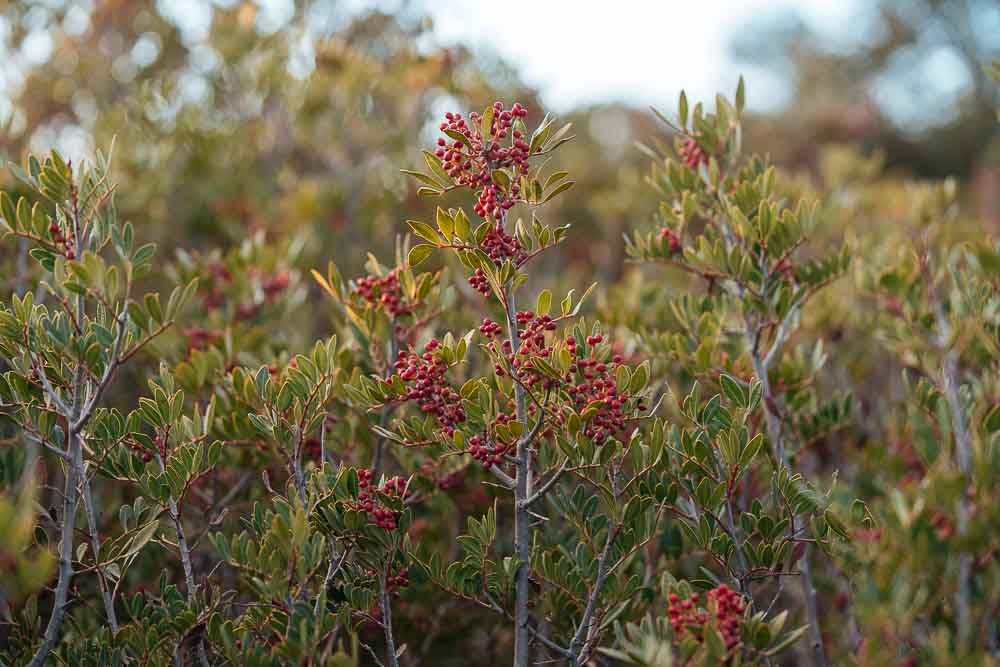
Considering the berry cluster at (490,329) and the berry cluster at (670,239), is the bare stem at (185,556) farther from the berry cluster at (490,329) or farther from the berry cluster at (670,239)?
the berry cluster at (670,239)

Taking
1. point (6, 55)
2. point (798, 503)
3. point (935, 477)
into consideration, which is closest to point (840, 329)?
point (798, 503)

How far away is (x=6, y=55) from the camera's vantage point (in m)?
5.18

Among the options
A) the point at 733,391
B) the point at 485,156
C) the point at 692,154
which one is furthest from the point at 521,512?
the point at 692,154

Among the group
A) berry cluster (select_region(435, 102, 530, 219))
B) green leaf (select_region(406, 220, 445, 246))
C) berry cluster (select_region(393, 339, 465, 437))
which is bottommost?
berry cluster (select_region(393, 339, 465, 437))

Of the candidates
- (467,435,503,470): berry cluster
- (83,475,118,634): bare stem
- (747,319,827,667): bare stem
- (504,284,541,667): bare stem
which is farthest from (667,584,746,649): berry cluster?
(83,475,118,634): bare stem

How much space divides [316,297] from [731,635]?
4.18 meters

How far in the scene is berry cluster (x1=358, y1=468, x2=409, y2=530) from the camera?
2.26m

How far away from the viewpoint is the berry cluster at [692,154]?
3.01 m

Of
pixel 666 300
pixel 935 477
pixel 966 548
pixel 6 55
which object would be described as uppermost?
pixel 6 55

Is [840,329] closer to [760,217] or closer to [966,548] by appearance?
[760,217]

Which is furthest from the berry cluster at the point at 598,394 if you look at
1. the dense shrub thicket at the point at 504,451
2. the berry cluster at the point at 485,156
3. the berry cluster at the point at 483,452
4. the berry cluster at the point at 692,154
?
the berry cluster at the point at 692,154

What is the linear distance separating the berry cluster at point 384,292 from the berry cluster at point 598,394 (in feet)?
2.23

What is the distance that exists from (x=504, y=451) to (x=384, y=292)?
0.72 m

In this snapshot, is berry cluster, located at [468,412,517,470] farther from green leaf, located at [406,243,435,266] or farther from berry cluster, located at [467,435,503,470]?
green leaf, located at [406,243,435,266]
